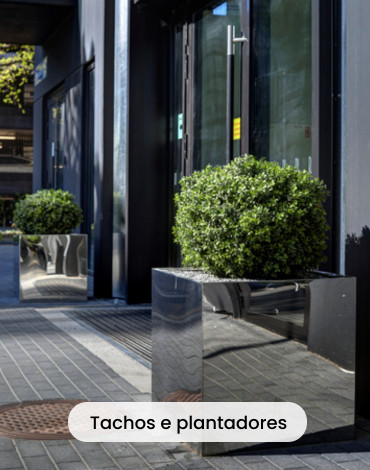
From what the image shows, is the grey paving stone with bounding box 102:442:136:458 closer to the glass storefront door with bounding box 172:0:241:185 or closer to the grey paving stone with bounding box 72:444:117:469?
the grey paving stone with bounding box 72:444:117:469

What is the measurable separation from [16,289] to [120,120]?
3.45 meters

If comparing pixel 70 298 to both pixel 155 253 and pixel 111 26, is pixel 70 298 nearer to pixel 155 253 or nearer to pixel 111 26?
pixel 155 253

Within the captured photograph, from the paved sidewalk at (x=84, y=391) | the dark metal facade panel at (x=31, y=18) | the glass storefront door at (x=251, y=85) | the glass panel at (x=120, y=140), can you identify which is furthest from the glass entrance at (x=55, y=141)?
the paved sidewalk at (x=84, y=391)

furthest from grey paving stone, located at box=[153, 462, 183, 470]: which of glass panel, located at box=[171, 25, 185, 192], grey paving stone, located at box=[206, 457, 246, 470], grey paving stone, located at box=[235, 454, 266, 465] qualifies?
glass panel, located at box=[171, 25, 185, 192]

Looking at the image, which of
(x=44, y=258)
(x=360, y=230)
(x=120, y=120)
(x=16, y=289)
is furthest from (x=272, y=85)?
(x=16, y=289)

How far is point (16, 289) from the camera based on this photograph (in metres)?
11.8

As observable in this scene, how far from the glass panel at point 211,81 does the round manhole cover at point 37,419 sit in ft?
14.2

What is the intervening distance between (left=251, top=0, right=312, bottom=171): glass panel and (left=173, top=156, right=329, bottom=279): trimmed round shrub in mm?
2019

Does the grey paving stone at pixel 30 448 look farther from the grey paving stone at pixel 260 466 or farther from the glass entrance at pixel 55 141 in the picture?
the glass entrance at pixel 55 141

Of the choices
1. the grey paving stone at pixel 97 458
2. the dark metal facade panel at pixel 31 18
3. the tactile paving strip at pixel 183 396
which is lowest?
the grey paving stone at pixel 97 458

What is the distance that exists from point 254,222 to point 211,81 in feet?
16.7

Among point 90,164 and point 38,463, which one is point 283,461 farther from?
point 90,164

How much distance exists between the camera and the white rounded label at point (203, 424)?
3.79 m

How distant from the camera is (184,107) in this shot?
31.1 feet
